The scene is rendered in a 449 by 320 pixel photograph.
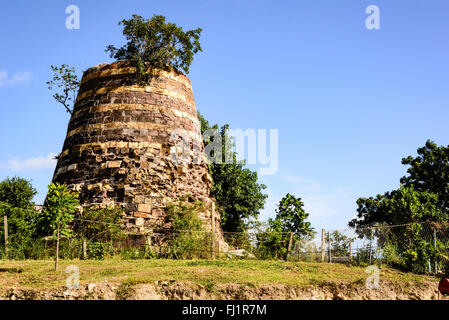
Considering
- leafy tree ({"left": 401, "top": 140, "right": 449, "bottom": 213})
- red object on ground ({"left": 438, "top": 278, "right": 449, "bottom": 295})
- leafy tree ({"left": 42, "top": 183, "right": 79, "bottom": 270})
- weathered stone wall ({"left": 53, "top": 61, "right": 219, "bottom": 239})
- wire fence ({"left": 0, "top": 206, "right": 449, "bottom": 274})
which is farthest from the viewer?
leafy tree ({"left": 401, "top": 140, "right": 449, "bottom": 213})

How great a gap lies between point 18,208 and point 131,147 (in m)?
4.45

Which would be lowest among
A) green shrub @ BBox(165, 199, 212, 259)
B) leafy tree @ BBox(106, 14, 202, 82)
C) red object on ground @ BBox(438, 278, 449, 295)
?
red object on ground @ BBox(438, 278, 449, 295)

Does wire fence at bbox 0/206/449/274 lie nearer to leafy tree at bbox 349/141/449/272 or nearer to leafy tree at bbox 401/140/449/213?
leafy tree at bbox 349/141/449/272

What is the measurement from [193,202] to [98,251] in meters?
4.33

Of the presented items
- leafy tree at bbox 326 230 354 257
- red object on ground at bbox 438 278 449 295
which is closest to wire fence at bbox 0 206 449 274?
leafy tree at bbox 326 230 354 257

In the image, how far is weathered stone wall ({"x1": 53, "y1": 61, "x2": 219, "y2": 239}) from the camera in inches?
606

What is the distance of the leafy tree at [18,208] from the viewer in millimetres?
13719

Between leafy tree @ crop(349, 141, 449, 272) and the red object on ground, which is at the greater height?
leafy tree @ crop(349, 141, 449, 272)

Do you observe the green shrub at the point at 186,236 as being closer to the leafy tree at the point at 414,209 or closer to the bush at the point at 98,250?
the bush at the point at 98,250

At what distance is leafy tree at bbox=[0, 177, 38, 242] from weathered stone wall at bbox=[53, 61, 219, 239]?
6.35 feet

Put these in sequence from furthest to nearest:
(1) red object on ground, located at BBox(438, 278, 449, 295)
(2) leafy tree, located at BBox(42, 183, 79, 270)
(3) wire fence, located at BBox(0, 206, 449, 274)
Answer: (3) wire fence, located at BBox(0, 206, 449, 274) → (2) leafy tree, located at BBox(42, 183, 79, 270) → (1) red object on ground, located at BBox(438, 278, 449, 295)

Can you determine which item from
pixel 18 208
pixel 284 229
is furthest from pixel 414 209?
pixel 18 208

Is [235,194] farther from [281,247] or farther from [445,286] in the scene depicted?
[445,286]
